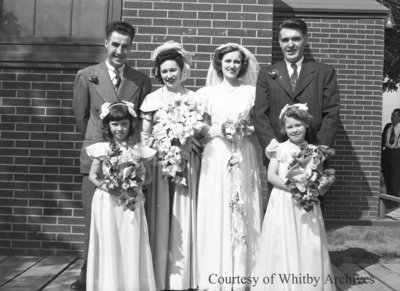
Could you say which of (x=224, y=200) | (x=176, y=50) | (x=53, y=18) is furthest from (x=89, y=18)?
(x=224, y=200)

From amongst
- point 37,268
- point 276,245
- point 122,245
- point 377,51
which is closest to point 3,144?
point 37,268

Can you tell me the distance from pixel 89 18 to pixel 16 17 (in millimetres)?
883

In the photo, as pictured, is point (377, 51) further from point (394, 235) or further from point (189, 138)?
point (189, 138)

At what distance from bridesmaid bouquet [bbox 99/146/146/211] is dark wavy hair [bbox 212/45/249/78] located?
1249mm

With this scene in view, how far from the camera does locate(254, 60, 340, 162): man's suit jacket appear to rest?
484 centimetres

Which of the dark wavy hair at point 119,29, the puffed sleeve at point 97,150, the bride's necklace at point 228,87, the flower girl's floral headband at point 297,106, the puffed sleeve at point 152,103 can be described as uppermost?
the dark wavy hair at point 119,29

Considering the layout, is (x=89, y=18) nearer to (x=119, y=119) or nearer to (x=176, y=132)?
(x=119, y=119)

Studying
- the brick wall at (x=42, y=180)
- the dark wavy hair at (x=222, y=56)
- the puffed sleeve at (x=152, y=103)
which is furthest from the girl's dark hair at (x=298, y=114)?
the brick wall at (x=42, y=180)

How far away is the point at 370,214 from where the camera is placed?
372 inches

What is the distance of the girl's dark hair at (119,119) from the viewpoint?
15.0ft

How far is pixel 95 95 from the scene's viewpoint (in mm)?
5055

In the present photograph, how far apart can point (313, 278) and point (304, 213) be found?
541 millimetres

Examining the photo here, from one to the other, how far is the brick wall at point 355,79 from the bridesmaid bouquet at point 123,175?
17.3 ft

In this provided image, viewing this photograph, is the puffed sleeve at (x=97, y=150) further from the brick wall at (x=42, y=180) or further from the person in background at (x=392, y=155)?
the person in background at (x=392, y=155)
